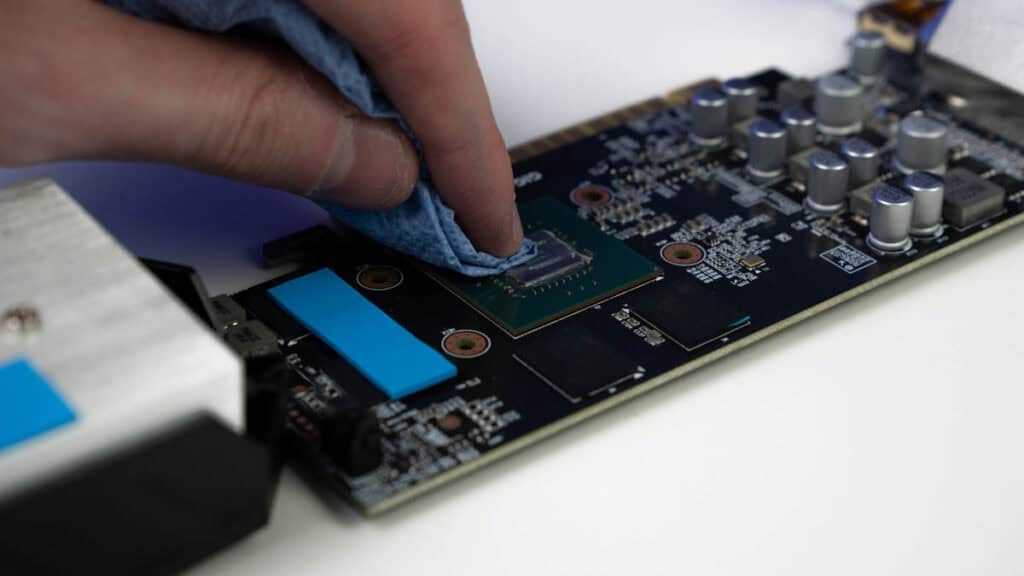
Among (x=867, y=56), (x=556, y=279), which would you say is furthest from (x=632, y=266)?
(x=867, y=56)

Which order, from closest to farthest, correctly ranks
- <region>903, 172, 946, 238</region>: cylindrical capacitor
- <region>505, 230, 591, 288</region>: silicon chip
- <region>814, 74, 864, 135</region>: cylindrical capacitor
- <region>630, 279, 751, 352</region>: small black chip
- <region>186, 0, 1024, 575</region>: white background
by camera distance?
<region>186, 0, 1024, 575</region>: white background, <region>630, 279, 751, 352</region>: small black chip, <region>505, 230, 591, 288</region>: silicon chip, <region>903, 172, 946, 238</region>: cylindrical capacitor, <region>814, 74, 864, 135</region>: cylindrical capacitor

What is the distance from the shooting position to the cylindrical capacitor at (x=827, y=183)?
9.23 ft

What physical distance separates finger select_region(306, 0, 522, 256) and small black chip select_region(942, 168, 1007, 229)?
0.85 meters

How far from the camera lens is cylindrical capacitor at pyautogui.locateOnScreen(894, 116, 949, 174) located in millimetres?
2955

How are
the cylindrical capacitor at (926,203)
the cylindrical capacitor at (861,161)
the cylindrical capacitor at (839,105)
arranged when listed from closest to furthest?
the cylindrical capacitor at (926,203) < the cylindrical capacitor at (861,161) < the cylindrical capacitor at (839,105)

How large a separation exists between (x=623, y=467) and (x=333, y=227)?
888mm

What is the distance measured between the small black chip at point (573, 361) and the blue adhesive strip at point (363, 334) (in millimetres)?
153

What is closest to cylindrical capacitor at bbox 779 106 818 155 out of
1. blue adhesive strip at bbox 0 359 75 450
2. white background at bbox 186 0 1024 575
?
white background at bbox 186 0 1024 575

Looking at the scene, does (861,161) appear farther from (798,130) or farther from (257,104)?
(257,104)

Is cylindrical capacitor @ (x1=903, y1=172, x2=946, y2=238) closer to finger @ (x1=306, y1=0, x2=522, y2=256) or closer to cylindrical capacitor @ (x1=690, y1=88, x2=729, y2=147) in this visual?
cylindrical capacitor @ (x1=690, y1=88, x2=729, y2=147)

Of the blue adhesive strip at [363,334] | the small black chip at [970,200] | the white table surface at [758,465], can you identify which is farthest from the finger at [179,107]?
the small black chip at [970,200]

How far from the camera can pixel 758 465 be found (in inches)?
88.8

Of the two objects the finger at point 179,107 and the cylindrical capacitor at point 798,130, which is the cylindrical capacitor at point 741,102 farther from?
the finger at point 179,107

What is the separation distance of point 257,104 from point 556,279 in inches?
24.7
